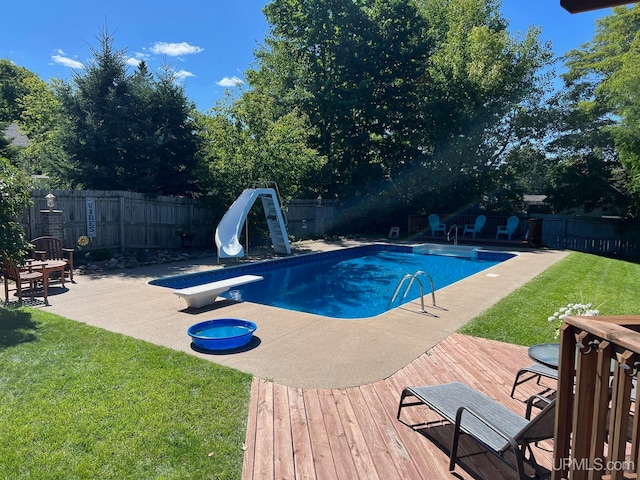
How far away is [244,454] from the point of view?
107 inches

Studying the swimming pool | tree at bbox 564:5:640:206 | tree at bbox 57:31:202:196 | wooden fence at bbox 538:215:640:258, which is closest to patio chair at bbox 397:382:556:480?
the swimming pool

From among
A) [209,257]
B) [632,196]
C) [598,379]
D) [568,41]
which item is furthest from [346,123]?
[598,379]

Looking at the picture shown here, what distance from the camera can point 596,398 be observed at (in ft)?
5.28

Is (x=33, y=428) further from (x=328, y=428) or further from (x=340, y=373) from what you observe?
(x=340, y=373)

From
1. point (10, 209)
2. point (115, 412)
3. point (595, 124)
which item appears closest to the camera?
point (115, 412)

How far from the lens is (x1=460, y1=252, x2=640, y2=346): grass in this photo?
210 inches

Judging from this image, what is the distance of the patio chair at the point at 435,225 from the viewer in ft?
61.4

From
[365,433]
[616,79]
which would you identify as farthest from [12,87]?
[365,433]

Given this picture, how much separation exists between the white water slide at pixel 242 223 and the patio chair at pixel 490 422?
8.11m

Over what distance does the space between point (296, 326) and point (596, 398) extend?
14.0 ft

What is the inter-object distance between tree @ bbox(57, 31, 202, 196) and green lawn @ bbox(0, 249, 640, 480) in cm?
763

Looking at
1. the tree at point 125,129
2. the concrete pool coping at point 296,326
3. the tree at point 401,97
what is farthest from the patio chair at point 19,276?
the tree at point 401,97

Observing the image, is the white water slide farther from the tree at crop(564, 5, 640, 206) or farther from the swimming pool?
the tree at crop(564, 5, 640, 206)

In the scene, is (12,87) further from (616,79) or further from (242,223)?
(616,79)
